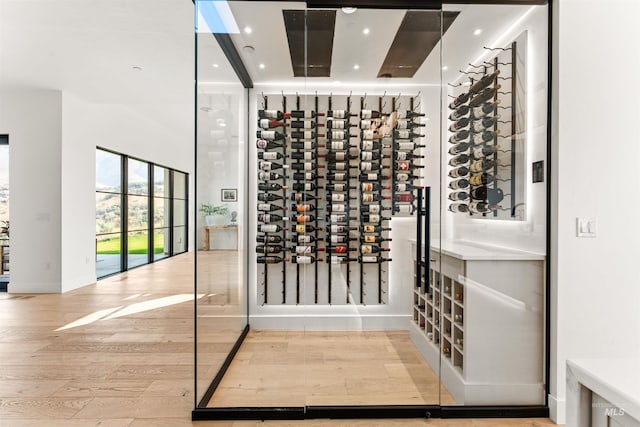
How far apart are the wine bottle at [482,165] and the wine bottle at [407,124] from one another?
463mm

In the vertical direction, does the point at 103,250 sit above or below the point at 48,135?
below

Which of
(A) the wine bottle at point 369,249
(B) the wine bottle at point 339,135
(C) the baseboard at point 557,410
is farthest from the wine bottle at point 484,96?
(C) the baseboard at point 557,410

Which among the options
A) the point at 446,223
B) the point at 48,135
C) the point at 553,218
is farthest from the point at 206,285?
the point at 48,135

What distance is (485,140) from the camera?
2391mm

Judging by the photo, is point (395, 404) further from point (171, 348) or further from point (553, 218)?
point (171, 348)

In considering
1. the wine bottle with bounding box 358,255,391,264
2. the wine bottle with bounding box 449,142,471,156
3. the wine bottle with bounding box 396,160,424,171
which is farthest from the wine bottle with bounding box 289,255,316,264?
the wine bottle with bounding box 449,142,471,156

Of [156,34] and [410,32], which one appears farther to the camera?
[156,34]

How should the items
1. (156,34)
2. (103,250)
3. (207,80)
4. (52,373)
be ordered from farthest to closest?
(103,250), (156,34), (52,373), (207,80)

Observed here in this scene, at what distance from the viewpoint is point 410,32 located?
2363 mm

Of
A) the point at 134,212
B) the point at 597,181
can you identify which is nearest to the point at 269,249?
the point at 597,181

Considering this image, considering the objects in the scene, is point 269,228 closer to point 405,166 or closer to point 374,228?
point 374,228

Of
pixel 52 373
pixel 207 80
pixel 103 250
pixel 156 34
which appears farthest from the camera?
pixel 103 250

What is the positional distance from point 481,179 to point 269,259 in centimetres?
174

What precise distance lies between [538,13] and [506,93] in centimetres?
49
